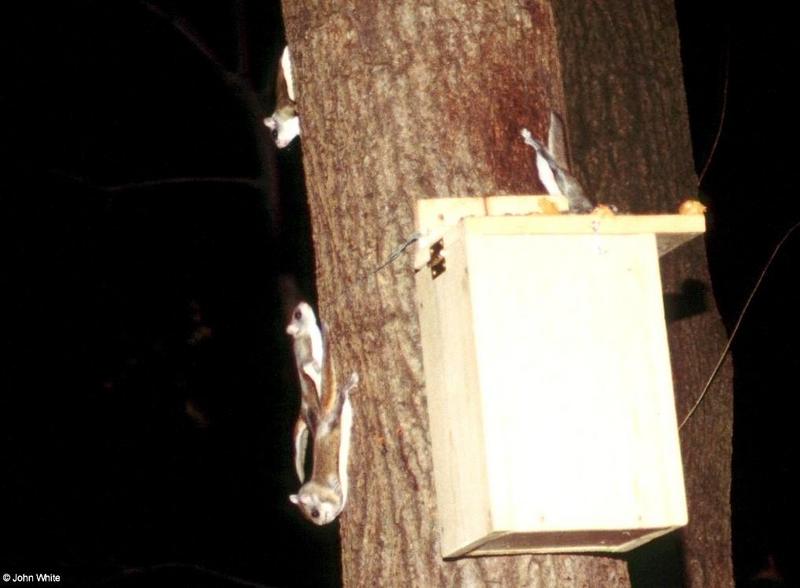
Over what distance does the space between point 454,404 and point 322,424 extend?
48 centimetres

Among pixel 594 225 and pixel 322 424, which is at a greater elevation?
pixel 594 225

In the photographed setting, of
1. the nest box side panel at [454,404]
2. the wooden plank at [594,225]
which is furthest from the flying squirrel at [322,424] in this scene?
the wooden plank at [594,225]

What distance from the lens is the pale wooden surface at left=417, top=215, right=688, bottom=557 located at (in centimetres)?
218

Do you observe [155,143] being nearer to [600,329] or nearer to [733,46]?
[733,46]

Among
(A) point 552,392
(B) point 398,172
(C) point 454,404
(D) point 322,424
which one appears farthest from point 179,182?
(A) point 552,392

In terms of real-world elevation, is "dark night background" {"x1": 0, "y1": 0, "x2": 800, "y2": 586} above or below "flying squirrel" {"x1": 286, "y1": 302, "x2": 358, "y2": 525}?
above

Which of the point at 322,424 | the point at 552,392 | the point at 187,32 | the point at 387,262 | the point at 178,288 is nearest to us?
the point at 552,392

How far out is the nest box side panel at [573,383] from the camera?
218 centimetres

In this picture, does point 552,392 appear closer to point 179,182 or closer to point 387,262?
point 387,262

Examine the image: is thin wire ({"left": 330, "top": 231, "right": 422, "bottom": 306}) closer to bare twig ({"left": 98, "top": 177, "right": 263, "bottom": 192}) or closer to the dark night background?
the dark night background

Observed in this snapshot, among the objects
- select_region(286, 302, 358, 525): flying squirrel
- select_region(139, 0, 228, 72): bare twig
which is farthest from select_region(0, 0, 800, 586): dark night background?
select_region(286, 302, 358, 525): flying squirrel

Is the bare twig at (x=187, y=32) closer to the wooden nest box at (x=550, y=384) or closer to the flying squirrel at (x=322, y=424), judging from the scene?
the flying squirrel at (x=322, y=424)

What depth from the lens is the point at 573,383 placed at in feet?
7.38

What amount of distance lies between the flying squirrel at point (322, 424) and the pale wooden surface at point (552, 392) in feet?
0.74
